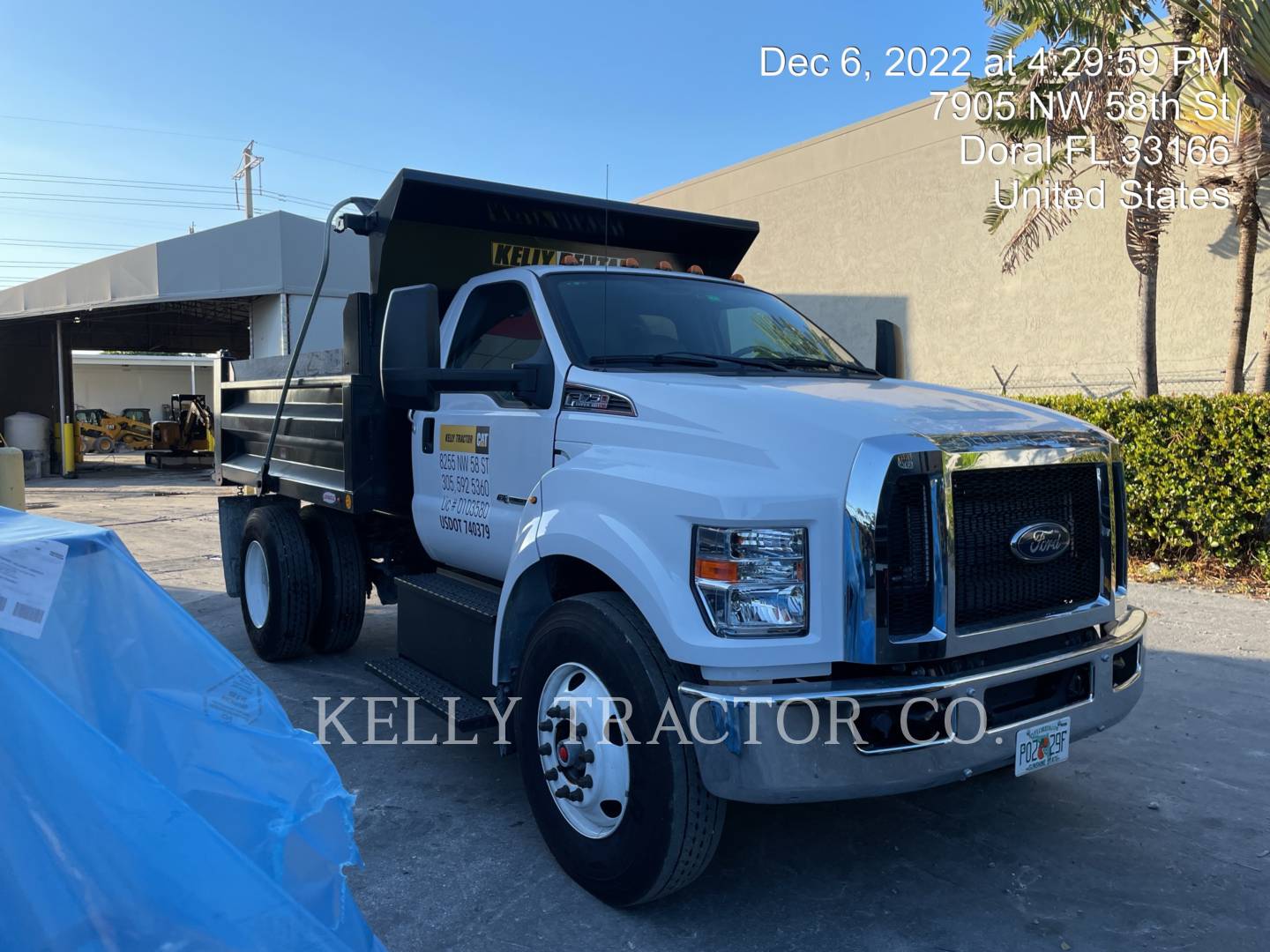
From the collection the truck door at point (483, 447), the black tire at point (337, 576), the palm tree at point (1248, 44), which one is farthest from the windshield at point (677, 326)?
the palm tree at point (1248, 44)

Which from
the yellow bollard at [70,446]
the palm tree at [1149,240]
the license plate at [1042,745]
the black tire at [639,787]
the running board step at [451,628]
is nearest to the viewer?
the black tire at [639,787]

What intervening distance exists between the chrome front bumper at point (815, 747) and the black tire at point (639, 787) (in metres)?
0.12

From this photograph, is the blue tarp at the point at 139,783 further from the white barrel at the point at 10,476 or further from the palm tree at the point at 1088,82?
the palm tree at the point at 1088,82

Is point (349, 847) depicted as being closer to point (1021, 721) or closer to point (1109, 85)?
point (1021, 721)

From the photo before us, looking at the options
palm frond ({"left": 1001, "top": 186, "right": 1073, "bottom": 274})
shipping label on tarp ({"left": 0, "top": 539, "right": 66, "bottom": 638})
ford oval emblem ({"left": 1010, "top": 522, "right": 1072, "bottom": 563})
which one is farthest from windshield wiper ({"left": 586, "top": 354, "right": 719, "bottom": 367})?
palm frond ({"left": 1001, "top": 186, "right": 1073, "bottom": 274})

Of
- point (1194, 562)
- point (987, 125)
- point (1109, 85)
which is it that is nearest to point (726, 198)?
point (987, 125)

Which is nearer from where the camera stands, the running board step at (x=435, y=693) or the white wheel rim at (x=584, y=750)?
the white wheel rim at (x=584, y=750)

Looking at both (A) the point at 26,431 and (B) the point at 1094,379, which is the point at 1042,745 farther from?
(A) the point at 26,431

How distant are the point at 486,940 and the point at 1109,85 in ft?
34.7

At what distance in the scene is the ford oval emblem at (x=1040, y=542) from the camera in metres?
3.07

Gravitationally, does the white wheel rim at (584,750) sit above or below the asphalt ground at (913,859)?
above

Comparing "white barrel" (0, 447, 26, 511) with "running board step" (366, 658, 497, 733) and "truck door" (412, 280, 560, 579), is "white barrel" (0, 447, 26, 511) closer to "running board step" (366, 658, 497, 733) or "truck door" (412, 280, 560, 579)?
"truck door" (412, 280, 560, 579)

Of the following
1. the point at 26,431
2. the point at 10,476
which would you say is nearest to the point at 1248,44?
the point at 10,476

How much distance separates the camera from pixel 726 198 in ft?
61.6
